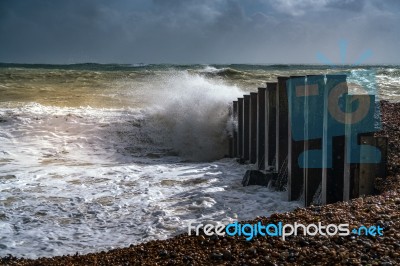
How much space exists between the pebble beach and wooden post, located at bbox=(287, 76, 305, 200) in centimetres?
155

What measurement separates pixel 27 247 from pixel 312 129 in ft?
12.1

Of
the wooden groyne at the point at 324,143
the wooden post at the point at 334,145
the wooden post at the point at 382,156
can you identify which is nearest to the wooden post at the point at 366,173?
the wooden groyne at the point at 324,143

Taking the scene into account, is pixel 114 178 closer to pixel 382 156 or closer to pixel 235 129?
pixel 235 129

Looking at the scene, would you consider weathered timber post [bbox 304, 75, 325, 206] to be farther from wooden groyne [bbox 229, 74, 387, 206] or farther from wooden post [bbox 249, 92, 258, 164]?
wooden post [bbox 249, 92, 258, 164]

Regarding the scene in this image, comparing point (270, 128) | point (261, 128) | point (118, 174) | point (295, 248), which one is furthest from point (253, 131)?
point (295, 248)

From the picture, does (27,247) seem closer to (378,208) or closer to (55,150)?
(378,208)

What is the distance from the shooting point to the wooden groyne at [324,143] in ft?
15.9

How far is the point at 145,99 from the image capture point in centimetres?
2023

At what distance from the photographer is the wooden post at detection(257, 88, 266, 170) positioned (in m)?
8.29

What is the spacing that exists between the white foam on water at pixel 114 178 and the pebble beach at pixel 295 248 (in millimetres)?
1148

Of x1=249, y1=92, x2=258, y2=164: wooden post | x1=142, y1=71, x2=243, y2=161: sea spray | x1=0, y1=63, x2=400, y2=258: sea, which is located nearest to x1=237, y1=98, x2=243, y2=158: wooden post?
x1=0, y1=63, x2=400, y2=258: sea

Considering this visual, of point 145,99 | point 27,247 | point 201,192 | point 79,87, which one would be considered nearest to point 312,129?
point 201,192

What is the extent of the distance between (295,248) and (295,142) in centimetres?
276

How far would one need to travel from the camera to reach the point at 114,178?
8.10m
